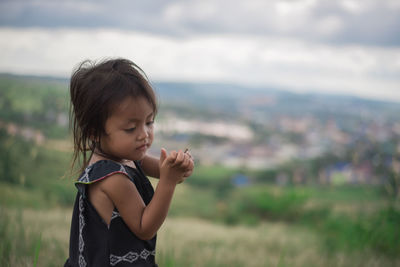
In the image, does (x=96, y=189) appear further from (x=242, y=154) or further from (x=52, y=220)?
(x=242, y=154)

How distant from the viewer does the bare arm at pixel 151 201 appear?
962 mm

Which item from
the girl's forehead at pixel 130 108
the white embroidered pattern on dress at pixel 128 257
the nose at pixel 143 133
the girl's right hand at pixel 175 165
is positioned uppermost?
the girl's forehead at pixel 130 108

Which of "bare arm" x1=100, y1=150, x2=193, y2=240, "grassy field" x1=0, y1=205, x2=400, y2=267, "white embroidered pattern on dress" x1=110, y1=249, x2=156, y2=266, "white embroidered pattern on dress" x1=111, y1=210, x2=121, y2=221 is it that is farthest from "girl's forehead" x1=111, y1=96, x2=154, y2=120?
"grassy field" x1=0, y1=205, x2=400, y2=267

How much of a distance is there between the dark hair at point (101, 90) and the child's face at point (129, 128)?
0.02m

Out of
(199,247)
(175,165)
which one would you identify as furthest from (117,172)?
(199,247)

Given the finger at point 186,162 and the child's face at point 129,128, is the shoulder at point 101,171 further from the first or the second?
the finger at point 186,162

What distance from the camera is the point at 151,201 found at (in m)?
0.98

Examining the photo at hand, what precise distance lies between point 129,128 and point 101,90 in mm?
128

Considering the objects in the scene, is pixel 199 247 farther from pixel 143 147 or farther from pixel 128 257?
pixel 143 147

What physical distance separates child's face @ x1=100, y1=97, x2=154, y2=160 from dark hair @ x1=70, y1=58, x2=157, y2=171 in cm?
2

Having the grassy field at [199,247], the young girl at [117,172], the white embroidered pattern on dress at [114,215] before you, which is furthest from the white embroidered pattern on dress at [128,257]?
the grassy field at [199,247]

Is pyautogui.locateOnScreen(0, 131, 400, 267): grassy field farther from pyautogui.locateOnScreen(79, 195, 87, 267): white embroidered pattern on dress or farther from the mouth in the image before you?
the mouth

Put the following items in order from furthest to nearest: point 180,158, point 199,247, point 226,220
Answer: point 226,220, point 199,247, point 180,158

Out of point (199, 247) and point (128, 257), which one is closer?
point (128, 257)
